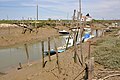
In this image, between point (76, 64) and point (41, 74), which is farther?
point (76, 64)

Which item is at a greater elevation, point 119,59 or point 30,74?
point 119,59

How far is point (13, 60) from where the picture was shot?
23.3m

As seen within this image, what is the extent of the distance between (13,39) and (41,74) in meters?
23.7

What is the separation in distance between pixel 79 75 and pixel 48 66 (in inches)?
143

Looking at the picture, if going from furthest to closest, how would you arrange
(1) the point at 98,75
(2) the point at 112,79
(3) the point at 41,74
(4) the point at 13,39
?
(4) the point at 13,39, (3) the point at 41,74, (1) the point at 98,75, (2) the point at 112,79

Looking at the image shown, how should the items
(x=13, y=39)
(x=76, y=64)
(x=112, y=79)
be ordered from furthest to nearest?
(x=13, y=39) → (x=76, y=64) → (x=112, y=79)

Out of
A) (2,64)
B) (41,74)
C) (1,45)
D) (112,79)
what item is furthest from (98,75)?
(1,45)

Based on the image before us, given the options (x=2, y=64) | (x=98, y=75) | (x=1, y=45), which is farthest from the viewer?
(x=1, y=45)

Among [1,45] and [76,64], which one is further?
[1,45]

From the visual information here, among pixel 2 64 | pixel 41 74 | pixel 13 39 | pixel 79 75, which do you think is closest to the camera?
pixel 79 75

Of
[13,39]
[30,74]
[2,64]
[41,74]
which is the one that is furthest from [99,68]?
[13,39]

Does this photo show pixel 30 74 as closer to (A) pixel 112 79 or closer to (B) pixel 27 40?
(A) pixel 112 79

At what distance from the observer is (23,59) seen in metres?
23.6

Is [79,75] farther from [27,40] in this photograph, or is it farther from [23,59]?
[27,40]
